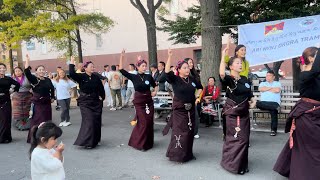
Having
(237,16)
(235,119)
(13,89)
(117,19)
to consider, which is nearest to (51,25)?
(13,89)

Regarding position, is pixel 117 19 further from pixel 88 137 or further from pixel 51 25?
pixel 88 137

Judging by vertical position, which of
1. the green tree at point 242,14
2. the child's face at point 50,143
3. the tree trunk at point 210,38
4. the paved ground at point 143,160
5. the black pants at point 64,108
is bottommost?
the paved ground at point 143,160

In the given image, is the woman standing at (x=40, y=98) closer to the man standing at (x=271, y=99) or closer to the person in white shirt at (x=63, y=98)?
the person in white shirt at (x=63, y=98)

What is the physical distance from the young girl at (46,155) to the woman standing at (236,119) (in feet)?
9.37

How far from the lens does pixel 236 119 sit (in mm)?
5695

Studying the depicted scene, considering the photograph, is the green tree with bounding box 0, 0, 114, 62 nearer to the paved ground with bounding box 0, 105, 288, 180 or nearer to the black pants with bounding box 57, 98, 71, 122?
the black pants with bounding box 57, 98, 71, 122

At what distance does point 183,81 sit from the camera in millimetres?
6301

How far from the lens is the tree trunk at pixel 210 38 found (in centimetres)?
933

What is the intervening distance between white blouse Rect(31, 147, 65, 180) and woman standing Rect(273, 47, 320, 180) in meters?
3.04

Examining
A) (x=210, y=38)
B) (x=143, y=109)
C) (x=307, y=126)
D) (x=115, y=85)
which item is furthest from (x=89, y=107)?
(x=115, y=85)

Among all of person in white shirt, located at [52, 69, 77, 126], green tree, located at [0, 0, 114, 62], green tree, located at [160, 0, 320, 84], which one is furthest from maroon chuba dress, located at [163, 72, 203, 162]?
green tree, located at [0, 0, 114, 62]

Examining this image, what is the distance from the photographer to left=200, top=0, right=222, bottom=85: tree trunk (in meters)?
9.33

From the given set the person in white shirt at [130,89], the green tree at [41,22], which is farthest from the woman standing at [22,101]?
the green tree at [41,22]

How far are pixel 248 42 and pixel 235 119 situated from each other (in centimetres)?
381
